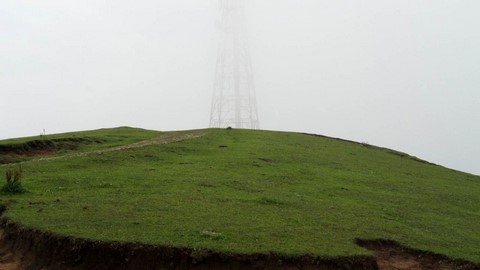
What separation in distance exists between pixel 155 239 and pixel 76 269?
1744mm

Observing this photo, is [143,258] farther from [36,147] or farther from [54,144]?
[54,144]

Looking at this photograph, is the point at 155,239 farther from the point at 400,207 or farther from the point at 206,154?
the point at 206,154

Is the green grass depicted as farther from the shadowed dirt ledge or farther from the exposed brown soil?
the shadowed dirt ledge

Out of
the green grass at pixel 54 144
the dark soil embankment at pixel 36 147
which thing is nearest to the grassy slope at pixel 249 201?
the green grass at pixel 54 144

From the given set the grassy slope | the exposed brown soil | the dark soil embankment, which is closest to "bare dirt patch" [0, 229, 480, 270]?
the exposed brown soil

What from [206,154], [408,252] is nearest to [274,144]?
[206,154]

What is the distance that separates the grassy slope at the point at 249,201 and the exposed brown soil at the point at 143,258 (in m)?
0.22

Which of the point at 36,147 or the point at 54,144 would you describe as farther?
the point at 54,144

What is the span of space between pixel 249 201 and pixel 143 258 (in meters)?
4.94

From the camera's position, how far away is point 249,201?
1505 centimetres

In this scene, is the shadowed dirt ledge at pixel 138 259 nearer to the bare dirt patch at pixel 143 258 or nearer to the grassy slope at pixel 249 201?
the bare dirt patch at pixel 143 258

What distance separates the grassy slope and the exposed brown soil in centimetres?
22

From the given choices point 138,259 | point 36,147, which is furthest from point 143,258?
point 36,147

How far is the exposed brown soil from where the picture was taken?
34.6 feet
